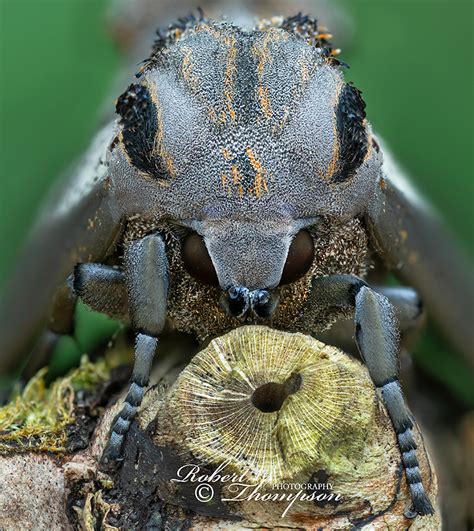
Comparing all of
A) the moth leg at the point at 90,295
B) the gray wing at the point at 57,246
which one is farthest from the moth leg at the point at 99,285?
the gray wing at the point at 57,246

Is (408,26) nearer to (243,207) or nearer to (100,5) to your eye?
(100,5)

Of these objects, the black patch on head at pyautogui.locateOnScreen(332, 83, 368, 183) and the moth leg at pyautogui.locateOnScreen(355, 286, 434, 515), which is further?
the black patch on head at pyautogui.locateOnScreen(332, 83, 368, 183)

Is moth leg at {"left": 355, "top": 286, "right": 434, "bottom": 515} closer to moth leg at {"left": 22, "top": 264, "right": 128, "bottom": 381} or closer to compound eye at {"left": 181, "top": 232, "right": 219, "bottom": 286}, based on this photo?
compound eye at {"left": 181, "top": 232, "right": 219, "bottom": 286}

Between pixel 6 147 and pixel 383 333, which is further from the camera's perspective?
pixel 6 147

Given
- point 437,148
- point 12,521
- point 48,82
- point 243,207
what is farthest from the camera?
point 48,82

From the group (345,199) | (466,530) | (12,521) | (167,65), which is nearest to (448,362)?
(466,530)

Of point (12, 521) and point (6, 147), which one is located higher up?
point (12, 521)

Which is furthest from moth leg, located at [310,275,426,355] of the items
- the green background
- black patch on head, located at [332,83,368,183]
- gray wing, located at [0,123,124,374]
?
the green background

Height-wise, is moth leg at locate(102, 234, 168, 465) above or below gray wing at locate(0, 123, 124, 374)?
above
